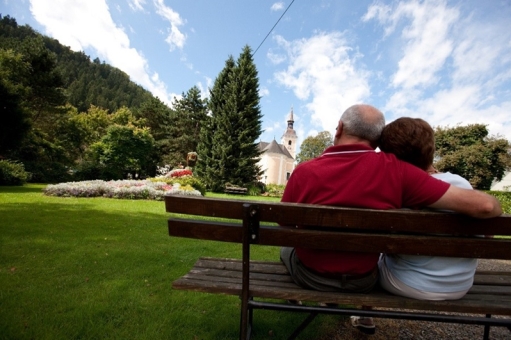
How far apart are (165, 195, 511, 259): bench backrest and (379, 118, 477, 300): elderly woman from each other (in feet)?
0.60

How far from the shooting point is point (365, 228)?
1.42 m

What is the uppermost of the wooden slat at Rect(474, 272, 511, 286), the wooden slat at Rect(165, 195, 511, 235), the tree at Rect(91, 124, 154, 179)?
the tree at Rect(91, 124, 154, 179)

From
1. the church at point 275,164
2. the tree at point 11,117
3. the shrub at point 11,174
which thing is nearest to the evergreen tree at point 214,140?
the shrub at point 11,174

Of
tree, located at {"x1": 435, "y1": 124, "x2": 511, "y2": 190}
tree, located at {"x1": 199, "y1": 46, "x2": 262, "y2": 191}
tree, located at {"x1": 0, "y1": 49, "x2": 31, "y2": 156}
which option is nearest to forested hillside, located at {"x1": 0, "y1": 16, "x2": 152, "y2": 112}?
tree, located at {"x1": 199, "y1": 46, "x2": 262, "y2": 191}

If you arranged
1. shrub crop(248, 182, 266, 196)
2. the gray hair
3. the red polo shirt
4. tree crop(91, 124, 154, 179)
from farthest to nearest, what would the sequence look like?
tree crop(91, 124, 154, 179), shrub crop(248, 182, 266, 196), the gray hair, the red polo shirt

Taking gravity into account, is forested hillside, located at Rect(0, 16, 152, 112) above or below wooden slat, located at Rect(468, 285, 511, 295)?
above

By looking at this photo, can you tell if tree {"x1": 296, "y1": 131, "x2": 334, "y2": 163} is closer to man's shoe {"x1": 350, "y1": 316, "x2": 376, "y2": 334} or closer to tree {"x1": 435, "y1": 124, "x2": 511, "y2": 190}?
tree {"x1": 435, "y1": 124, "x2": 511, "y2": 190}

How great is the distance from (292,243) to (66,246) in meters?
4.37

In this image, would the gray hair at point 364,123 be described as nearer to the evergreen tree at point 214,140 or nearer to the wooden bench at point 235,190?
the wooden bench at point 235,190

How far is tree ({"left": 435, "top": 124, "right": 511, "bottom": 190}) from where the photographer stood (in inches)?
1243

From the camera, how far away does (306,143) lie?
204ft

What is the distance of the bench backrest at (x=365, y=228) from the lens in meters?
1.41

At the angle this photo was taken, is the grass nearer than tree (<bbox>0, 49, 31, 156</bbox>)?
Yes

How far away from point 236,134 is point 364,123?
24718mm
